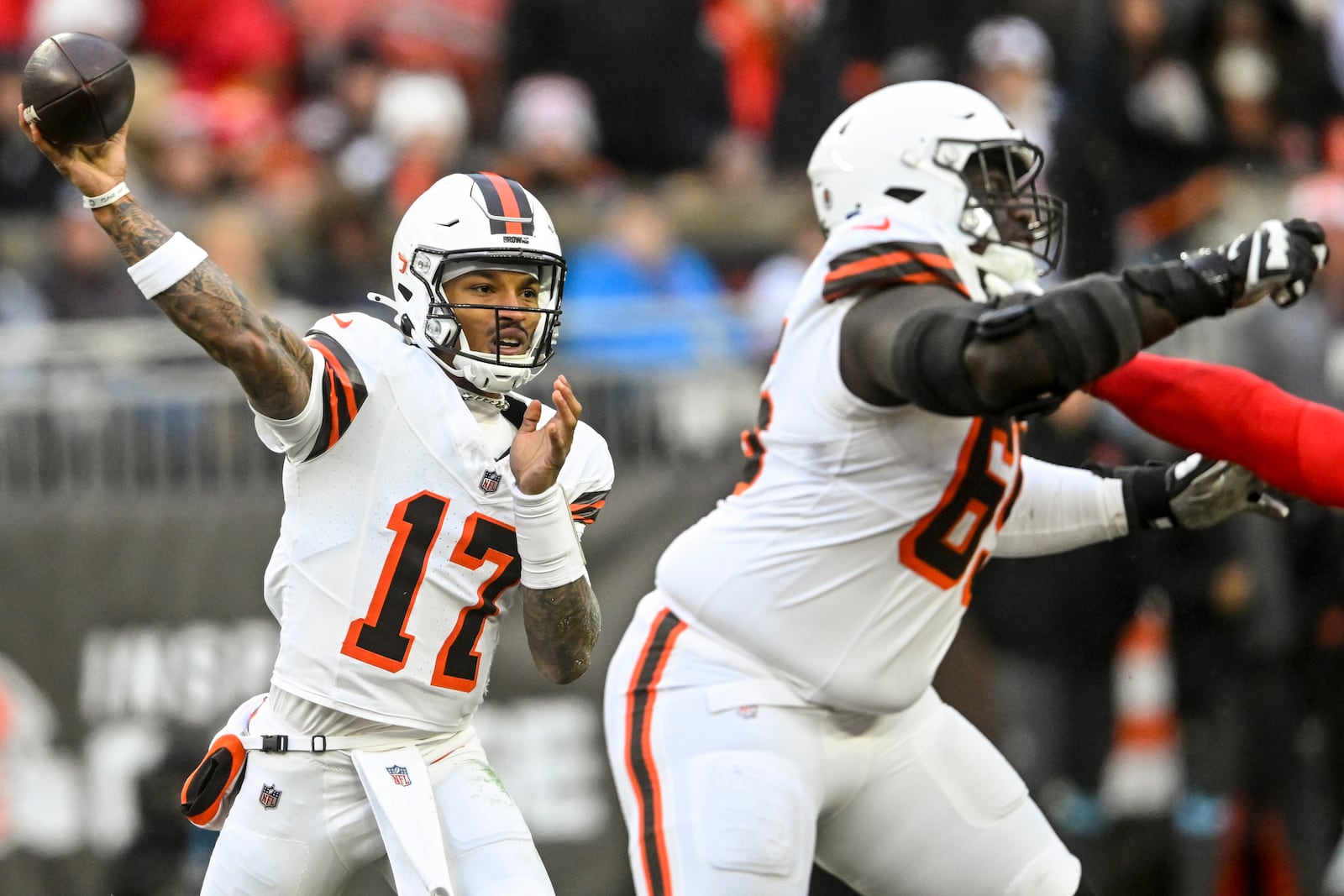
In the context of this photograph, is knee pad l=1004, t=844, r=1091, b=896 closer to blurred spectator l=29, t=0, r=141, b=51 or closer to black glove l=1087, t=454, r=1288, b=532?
black glove l=1087, t=454, r=1288, b=532

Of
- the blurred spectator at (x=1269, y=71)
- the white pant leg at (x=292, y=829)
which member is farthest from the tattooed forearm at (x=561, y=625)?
the blurred spectator at (x=1269, y=71)

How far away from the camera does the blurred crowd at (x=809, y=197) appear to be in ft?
25.7

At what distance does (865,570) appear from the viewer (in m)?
4.30

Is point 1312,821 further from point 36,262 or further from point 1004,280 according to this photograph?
point 36,262

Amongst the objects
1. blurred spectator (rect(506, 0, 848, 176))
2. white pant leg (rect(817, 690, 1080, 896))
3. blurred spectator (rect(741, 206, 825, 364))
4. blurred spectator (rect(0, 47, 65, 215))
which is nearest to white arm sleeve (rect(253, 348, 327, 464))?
white pant leg (rect(817, 690, 1080, 896))

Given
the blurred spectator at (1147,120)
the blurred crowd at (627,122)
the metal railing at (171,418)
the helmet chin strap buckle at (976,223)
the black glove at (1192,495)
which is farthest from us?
the blurred spectator at (1147,120)

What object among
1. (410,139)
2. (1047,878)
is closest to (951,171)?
(1047,878)

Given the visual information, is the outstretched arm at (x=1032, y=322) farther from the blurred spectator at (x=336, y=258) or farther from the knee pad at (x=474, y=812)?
the blurred spectator at (x=336, y=258)

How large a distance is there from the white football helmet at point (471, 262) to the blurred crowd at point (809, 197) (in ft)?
10.1

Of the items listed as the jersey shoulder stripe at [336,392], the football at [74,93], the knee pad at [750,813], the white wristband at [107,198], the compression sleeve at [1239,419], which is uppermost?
the football at [74,93]

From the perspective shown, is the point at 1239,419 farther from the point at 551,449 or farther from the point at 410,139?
the point at 410,139

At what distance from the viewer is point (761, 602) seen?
4.34 meters

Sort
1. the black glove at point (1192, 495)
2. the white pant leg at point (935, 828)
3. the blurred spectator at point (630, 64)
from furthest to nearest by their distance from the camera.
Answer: the blurred spectator at point (630, 64), the black glove at point (1192, 495), the white pant leg at point (935, 828)

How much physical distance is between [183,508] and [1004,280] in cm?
418
